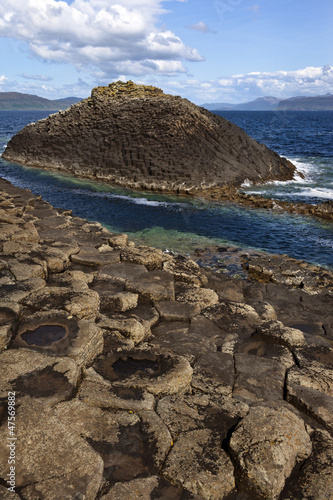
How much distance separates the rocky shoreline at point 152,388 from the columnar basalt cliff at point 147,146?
1892 cm

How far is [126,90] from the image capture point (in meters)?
33.6

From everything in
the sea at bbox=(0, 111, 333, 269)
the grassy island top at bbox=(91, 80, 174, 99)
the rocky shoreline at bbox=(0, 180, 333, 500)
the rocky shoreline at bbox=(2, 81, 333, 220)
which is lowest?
the sea at bbox=(0, 111, 333, 269)

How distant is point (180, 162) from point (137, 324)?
22.4 metres

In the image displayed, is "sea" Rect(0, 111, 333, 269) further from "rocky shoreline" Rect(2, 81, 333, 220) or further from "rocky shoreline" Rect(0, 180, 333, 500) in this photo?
"rocky shoreline" Rect(0, 180, 333, 500)

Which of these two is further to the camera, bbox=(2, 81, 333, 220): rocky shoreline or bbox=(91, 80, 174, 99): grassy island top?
bbox=(91, 80, 174, 99): grassy island top

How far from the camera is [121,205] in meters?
22.9

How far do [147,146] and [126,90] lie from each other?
27.2 ft

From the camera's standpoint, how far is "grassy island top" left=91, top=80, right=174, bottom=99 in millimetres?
Answer: 32603

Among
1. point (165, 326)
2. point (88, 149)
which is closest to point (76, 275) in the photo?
point (165, 326)

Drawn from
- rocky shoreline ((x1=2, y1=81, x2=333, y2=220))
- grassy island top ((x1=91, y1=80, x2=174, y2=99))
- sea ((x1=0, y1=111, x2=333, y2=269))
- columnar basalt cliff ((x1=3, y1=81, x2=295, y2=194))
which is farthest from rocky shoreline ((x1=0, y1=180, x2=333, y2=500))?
grassy island top ((x1=91, y1=80, x2=174, y2=99))

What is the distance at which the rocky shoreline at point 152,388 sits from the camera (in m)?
3.84

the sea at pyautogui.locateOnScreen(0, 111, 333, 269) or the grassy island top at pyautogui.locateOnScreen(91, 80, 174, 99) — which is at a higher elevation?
the grassy island top at pyautogui.locateOnScreen(91, 80, 174, 99)

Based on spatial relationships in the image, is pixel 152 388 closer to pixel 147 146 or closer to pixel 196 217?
pixel 196 217

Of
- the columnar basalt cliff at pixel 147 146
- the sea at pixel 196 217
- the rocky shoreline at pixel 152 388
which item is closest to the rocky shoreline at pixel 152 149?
the columnar basalt cliff at pixel 147 146
